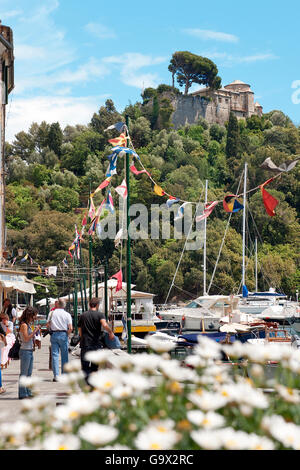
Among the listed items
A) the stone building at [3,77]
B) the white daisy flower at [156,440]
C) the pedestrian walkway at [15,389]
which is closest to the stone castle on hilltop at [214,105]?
the stone building at [3,77]

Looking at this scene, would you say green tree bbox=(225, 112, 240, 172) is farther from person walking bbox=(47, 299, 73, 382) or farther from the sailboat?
person walking bbox=(47, 299, 73, 382)

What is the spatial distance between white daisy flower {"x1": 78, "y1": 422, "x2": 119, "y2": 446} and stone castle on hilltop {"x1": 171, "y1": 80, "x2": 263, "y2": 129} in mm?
126017

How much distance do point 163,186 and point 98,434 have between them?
9812 centimetres

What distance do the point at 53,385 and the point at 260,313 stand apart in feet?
103

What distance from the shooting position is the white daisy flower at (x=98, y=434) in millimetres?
2354

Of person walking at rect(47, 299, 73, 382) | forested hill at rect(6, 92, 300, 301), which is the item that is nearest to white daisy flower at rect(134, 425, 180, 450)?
person walking at rect(47, 299, 73, 382)

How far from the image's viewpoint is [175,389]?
276 centimetres

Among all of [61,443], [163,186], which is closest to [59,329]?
[61,443]

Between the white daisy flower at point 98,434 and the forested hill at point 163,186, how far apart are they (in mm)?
47974

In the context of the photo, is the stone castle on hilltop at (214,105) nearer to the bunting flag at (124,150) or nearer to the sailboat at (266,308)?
the sailboat at (266,308)

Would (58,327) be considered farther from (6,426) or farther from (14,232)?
(14,232)

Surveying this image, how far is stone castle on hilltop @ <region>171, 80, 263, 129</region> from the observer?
12788 centimetres

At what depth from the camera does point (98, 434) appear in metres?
2.37

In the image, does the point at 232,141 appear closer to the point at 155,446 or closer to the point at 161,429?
the point at 161,429
